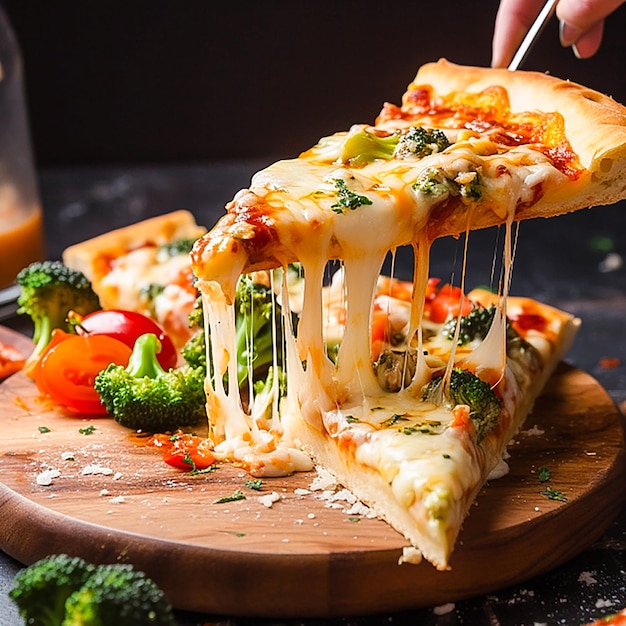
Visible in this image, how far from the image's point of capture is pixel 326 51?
8805 mm

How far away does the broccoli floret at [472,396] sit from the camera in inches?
151

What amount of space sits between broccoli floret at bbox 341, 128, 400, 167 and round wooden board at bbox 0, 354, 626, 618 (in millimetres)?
1220

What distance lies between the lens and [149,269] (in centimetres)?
577

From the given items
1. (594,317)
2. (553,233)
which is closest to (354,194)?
(594,317)

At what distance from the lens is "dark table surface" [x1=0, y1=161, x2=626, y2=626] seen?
3.41m

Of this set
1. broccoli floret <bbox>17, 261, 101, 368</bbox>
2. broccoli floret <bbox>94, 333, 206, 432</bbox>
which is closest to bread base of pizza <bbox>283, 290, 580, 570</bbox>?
broccoli floret <bbox>94, 333, 206, 432</bbox>

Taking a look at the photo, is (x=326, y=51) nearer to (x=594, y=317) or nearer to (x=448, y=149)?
(x=594, y=317)

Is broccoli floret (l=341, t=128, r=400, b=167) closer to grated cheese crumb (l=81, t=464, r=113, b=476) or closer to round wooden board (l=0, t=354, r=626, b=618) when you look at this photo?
round wooden board (l=0, t=354, r=626, b=618)

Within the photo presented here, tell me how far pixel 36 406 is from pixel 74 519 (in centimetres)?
111

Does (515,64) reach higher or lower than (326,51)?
higher

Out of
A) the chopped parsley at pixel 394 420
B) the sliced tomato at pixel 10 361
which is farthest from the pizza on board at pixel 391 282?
the sliced tomato at pixel 10 361

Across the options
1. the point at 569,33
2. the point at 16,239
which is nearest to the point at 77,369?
the point at 16,239

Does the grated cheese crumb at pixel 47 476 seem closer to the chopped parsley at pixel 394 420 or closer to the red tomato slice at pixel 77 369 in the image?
the red tomato slice at pixel 77 369

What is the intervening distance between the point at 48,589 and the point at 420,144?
2.14 m
